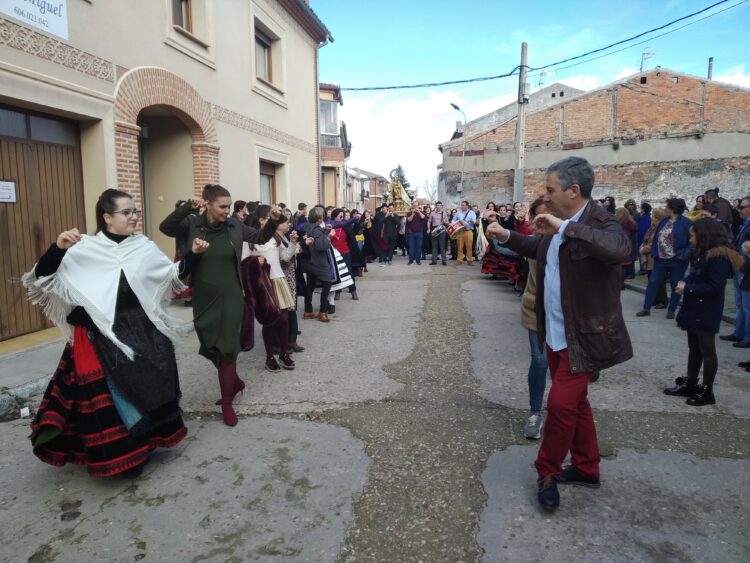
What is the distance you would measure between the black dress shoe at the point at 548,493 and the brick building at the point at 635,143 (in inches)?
912

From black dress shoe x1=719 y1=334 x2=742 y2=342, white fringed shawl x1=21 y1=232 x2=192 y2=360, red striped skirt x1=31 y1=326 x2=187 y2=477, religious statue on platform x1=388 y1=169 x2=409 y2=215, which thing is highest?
religious statue on platform x1=388 y1=169 x2=409 y2=215

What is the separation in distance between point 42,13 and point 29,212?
7.59ft

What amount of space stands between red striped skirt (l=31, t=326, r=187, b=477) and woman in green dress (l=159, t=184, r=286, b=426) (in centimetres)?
93

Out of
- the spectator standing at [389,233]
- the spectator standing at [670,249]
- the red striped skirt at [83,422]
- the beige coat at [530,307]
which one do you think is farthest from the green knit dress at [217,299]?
the spectator standing at [389,233]

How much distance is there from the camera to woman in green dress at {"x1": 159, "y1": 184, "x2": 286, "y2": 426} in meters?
3.93

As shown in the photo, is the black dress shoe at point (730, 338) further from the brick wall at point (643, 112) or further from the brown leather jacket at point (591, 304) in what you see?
the brick wall at point (643, 112)

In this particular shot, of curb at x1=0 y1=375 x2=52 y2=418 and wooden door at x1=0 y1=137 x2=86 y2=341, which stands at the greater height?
wooden door at x1=0 y1=137 x2=86 y2=341

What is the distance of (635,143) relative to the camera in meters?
23.8

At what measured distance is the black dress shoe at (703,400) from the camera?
4.32 metres

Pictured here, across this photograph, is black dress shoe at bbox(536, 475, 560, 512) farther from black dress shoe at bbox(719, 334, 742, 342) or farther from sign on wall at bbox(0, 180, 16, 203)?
sign on wall at bbox(0, 180, 16, 203)

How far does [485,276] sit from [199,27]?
27.1 ft

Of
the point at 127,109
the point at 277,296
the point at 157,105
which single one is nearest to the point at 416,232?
the point at 157,105

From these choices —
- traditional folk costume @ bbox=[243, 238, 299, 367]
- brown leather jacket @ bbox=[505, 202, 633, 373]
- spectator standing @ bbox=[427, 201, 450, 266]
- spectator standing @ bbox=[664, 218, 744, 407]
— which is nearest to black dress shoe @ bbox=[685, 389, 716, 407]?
spectator standing @ bbox=[664, 218, 744, 407]

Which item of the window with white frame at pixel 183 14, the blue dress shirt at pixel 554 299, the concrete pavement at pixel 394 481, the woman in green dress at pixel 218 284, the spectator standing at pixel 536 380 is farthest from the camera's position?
the window with white frame at pixel 183 14
